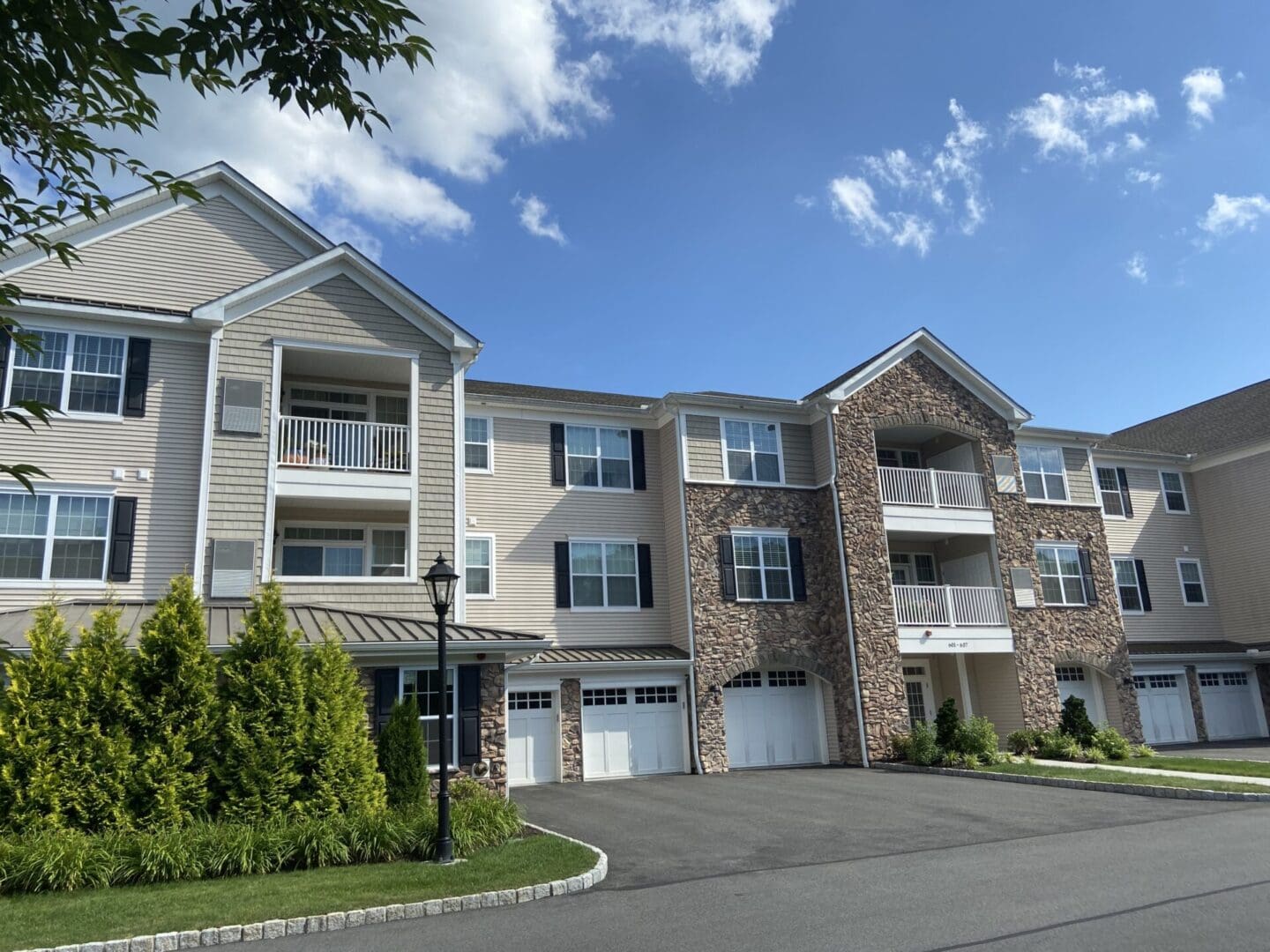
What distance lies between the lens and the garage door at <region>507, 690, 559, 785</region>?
20.6m

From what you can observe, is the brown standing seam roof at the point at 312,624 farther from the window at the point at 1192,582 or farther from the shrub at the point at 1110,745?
the window at the point at 1192,582

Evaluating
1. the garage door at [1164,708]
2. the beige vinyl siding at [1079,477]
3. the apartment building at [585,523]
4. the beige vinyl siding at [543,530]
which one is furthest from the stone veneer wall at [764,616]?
the garage door at [1164,708]

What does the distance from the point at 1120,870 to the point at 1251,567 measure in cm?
2360

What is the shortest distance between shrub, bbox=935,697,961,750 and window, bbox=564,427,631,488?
930 centimetres

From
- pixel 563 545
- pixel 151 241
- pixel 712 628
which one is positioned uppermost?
pixel 151 241

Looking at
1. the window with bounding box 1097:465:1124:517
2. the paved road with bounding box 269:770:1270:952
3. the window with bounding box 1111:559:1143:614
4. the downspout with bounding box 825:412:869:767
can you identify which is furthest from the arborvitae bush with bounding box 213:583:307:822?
the window with bounding box 1097:465:1124:517

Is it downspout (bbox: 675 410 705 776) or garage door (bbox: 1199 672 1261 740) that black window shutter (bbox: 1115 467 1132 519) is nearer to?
garage door (bbox: 1199 672 1261 740)

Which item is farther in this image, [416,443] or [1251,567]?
[1251,567]

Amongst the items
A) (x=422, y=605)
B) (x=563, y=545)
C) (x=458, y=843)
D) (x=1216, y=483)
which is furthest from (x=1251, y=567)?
(x=458, y=843)

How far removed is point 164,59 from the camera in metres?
4.19

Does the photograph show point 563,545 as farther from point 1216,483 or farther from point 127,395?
point 1216,483

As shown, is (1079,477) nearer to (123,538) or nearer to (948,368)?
(948,368)

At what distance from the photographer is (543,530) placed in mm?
22469

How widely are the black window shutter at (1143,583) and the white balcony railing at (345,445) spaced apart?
23.0 metres
